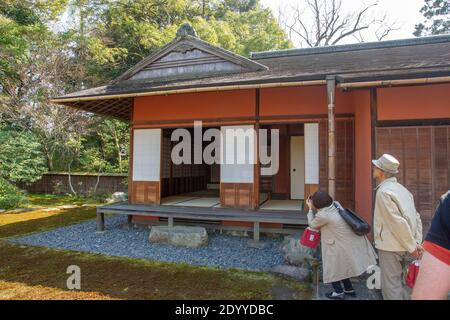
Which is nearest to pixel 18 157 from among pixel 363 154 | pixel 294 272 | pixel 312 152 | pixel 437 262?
pixel 312 152

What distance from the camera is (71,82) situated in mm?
15656

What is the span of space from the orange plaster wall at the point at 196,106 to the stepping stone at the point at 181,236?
263 cm

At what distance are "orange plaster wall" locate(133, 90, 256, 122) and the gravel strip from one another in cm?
276

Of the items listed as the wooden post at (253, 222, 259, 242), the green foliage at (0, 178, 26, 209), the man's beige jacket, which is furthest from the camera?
the green foliage at (0, 178, 26, 209)

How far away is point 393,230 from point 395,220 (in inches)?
4.5

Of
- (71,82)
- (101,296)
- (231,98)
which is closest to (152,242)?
(101,296)

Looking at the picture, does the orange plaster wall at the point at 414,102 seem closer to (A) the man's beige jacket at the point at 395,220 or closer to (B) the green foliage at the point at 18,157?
(A) the man's beige jacket at the point at 395,220

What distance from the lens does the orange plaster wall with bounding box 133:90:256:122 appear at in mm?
6828

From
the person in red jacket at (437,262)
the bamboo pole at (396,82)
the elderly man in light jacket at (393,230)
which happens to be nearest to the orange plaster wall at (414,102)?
the bamboo pole at (396,82)

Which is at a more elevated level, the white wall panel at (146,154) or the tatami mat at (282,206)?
the white wall panel at (146,154)

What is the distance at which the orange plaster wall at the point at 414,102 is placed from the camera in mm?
4758

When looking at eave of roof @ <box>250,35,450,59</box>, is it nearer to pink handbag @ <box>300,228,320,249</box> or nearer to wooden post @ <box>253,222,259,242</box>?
wooden post @ <box>253,222,259,242</box>

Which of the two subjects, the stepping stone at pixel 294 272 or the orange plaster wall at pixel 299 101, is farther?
the orange plaster wall at pixel 299 101

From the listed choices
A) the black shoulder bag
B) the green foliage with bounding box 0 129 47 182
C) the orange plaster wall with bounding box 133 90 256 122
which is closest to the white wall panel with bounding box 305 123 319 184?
the orange plaster wall with bounding box 133 90 256 122
